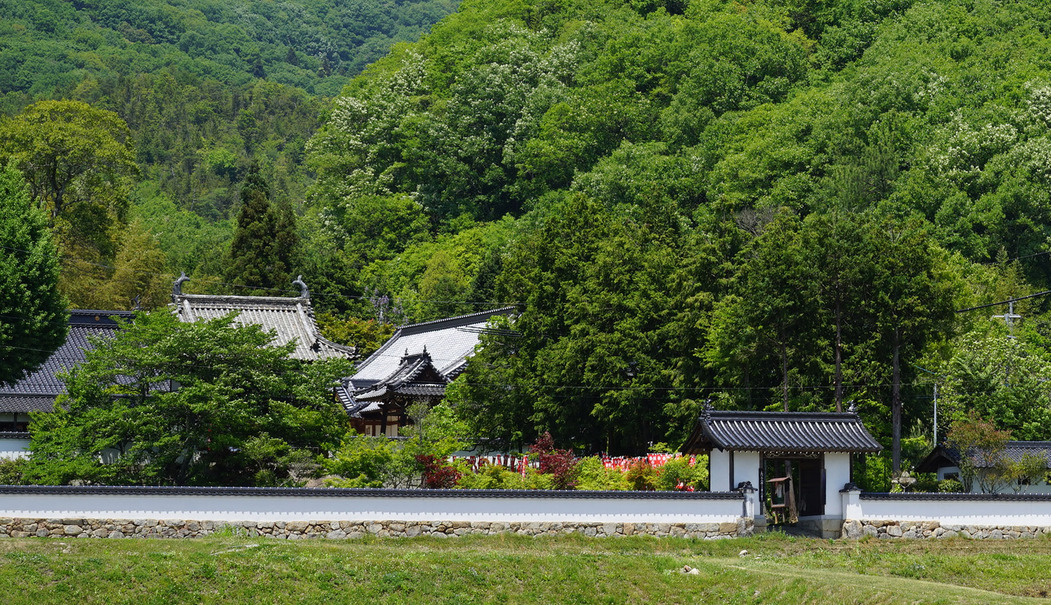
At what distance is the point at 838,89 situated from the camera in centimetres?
8569

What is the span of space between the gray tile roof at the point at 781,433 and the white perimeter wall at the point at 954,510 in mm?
1361

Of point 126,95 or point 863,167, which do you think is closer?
point 863,167

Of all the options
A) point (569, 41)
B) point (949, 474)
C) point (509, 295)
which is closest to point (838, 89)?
point (569, 41)

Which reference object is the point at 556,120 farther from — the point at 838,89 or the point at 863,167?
the point at 863,167

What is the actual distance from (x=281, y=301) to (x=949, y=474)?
28.4 m

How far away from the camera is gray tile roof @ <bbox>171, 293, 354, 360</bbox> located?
5469cm

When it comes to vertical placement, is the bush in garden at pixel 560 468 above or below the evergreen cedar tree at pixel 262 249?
below

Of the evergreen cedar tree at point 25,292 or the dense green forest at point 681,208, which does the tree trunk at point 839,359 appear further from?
the evergreen cedar tree at point 25,292

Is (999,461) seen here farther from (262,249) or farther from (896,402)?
(262,249)

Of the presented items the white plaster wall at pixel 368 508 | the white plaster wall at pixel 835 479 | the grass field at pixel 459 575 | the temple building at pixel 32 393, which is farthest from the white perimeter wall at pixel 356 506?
the temple building at pixel 32 393

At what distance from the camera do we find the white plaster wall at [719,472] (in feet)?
110

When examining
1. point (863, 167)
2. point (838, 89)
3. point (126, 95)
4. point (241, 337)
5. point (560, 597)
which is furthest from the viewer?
point (126, 95)

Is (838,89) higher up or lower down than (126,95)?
lower down

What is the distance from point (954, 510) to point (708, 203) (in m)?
47.4
